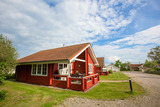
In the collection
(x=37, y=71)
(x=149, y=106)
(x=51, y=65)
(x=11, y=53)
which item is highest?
(x=11, y=53)

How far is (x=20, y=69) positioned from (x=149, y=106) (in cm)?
1578

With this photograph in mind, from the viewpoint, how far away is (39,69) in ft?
35.9

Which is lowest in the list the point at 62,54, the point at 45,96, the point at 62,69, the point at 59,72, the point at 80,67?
the point at 45,96

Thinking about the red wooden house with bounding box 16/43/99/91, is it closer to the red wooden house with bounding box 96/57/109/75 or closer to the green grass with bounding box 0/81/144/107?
the green grass with bounding box 0/81/144/107

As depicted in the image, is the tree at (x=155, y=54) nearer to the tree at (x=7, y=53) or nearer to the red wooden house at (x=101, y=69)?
the red wooden house at (x=101, y=69)

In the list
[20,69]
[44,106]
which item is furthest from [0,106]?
[20,69]

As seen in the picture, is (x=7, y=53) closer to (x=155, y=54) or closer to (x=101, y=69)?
(x=101, y=69)

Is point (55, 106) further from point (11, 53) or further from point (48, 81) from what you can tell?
point (11, 53)

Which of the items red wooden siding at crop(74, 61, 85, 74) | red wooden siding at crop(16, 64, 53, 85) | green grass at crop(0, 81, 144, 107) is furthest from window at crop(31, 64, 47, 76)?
red wooden siding at crop(74, 61, 85, 74)

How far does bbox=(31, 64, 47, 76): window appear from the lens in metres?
10.3

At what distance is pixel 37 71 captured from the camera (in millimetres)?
11078

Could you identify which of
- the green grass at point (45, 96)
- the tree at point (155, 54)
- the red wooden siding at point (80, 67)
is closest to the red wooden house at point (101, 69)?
the red wooden siding at point (80, 67)

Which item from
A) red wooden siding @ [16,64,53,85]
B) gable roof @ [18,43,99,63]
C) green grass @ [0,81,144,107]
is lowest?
green grass @ [0,81,144,107]

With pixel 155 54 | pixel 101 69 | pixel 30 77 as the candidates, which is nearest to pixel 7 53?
pixel 30 77
